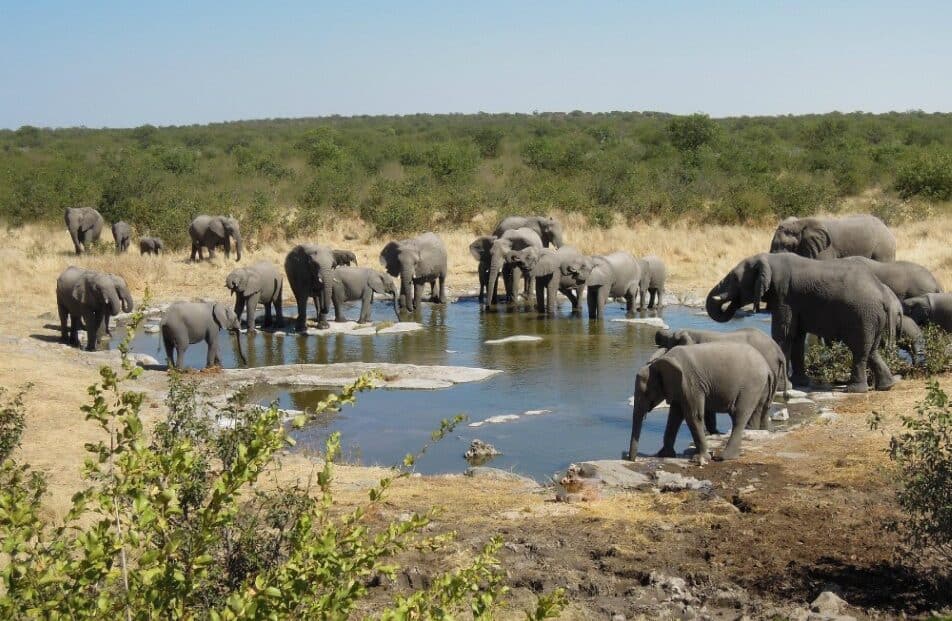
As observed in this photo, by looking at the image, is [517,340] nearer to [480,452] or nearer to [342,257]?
[342,257]

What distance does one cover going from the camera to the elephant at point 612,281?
22.9 meters

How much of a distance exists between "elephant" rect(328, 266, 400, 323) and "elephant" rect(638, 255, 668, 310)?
5531 mm

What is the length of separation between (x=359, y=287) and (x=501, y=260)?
12.0ft

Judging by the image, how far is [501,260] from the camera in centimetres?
2519

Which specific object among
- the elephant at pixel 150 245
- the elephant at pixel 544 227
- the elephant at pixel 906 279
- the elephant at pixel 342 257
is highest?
the elephant at pixel 544 227

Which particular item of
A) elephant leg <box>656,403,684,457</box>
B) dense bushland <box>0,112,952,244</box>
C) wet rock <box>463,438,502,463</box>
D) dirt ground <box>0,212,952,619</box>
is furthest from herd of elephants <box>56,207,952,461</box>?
dense bushland <box>0,112,952,244</box>

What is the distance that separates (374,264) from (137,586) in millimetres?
26418

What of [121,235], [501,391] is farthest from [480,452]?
[121,235]

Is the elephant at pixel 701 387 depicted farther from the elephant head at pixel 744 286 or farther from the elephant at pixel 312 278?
the elephant at pixel 312 278

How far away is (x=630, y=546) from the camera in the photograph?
27.7 ft

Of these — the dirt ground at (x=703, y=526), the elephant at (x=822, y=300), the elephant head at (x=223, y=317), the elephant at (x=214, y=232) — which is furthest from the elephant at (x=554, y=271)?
the dirt ground at (x=703, y=526)

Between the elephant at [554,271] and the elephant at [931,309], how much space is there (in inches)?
300

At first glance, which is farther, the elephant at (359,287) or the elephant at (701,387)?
the elephant at (359,287)

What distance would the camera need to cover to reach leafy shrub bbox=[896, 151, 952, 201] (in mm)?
35969
